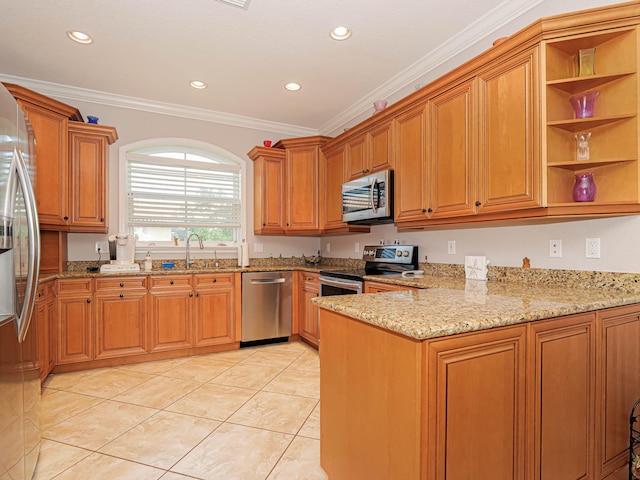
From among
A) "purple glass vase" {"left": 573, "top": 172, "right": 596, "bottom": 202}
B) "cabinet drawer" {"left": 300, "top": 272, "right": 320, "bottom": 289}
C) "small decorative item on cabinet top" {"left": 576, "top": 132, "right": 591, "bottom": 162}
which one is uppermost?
"small decorative item on cabinet top" {"left": 576, "top": 132, "right": 591, "bottom": 162}

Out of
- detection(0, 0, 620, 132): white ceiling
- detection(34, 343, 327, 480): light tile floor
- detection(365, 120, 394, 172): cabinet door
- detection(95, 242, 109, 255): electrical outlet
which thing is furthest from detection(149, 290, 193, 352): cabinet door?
detection(365, 120, 394, 172): cabinet door

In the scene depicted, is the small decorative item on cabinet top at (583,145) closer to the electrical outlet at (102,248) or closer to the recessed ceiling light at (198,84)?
the recessed ceiling light at (198,84)

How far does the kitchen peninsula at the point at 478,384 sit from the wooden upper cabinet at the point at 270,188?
2.81 meters

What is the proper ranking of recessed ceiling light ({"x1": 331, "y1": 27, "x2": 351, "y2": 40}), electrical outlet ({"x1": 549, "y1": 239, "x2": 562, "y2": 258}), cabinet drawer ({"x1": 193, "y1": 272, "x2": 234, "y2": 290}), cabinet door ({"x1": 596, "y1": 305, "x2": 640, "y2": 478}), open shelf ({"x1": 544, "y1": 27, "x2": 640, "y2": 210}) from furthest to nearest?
cabinet drawer ({"x1": 193, "y1": 272, "x2": 234, "y2": 290})
recessed ceiling light ({"x1": 331, "y1": 27, "x2": 351, "y2": 40})
electrical outlet ({"x1": 549, "y1": 239, "x2": 562, "y2": 258})
open shelf ({"x1": 544, "y1": 27, "x2": 640, "y2": 210})
cabinet door ({"x1": 596, "y1": 305, "x2": 640, "y2": 478})

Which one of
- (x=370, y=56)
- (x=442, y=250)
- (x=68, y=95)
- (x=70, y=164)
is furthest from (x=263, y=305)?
(x=68, y=95)

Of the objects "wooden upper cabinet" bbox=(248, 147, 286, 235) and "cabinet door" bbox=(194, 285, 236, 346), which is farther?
"wooden upper cabinet" bbox=(248, 147, 286, 235)

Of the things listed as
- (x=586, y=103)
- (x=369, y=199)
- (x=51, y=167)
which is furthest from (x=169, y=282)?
(x=586, y=103)

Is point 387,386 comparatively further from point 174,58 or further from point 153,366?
point 174,58

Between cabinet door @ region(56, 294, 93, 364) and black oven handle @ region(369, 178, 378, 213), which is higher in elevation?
black oven handle @ region(369, 178, 378, 213)

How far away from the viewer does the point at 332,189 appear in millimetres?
4008

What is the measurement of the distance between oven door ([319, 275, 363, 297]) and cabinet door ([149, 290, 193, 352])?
4.53ft

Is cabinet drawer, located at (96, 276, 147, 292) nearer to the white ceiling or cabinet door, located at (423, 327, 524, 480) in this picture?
the white ceiling

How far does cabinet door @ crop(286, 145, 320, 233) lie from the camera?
4.22 meters

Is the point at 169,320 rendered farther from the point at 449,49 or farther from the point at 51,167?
the point at 449,49
